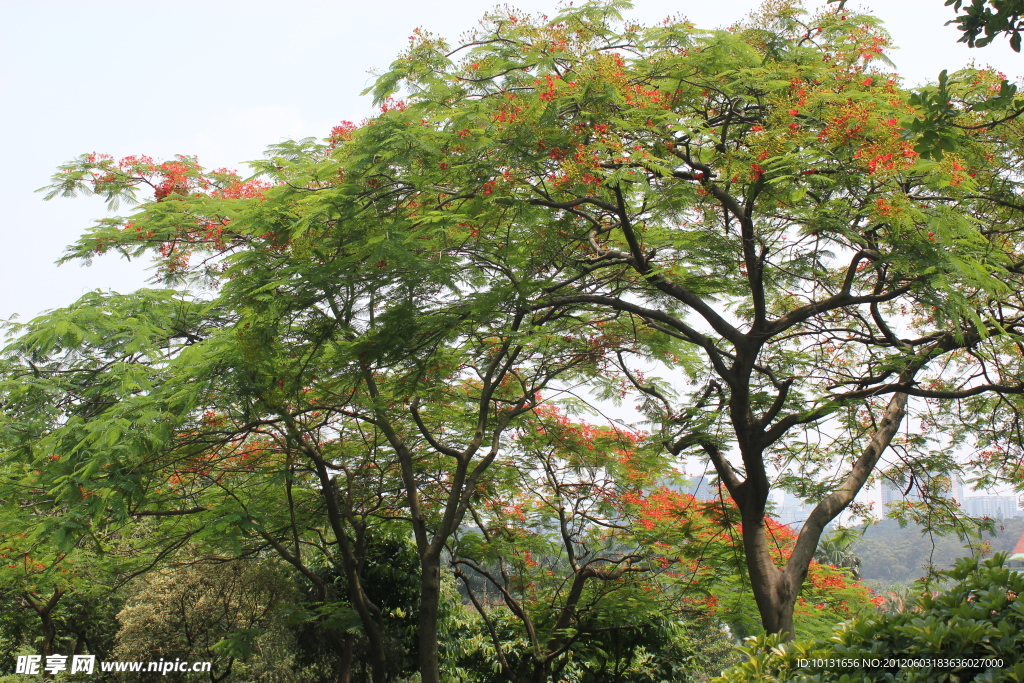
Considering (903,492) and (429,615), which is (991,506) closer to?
(903,492)

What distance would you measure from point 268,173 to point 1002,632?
715 cm

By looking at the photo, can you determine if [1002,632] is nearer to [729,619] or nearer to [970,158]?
[970,158]

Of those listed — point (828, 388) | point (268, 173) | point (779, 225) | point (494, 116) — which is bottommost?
point (828, 388)

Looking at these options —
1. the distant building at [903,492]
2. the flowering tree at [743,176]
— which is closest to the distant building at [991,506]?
the distant building at [903,492]

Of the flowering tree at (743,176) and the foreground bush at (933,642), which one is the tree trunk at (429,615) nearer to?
the flowering tree at (743,176)

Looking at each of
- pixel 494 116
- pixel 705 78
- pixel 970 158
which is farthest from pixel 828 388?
pixel 494 116

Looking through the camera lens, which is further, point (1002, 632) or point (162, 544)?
point (162, 544)

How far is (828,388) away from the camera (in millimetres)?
6992

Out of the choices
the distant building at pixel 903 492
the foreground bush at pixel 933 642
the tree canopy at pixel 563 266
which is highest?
the tree canopy at pixel 563 266

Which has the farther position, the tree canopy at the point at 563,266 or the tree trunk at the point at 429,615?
the tree trunk at the point at 429,615

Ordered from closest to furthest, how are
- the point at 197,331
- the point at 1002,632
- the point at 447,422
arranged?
the point at 1002,632
the point at 197,331
the point at 447,422

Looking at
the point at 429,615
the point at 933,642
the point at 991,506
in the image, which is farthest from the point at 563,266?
the point at 991,506

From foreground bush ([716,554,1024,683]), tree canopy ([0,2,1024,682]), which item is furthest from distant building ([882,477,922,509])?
foreground bush ([716,554,1024,683])

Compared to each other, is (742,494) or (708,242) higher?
(708,242)
